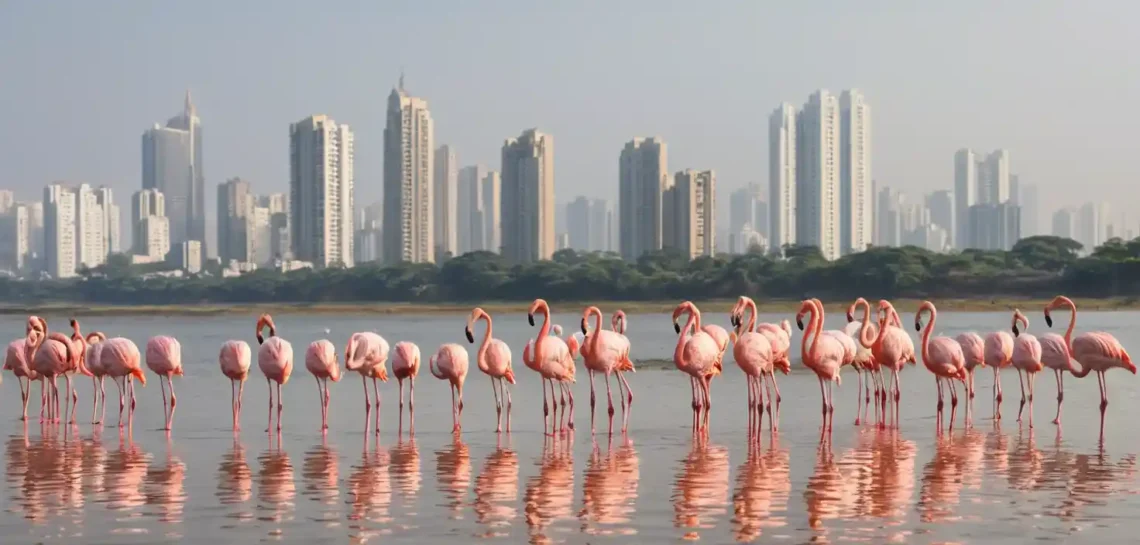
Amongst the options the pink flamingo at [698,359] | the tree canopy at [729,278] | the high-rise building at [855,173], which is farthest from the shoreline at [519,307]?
the high-rise building at [855,173]

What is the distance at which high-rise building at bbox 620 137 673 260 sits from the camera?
16800cm

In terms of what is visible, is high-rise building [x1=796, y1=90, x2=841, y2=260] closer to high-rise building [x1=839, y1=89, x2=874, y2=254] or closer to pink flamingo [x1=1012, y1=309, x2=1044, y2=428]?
high-rise building [x1=839, y1=89, x2=874, y2=254]

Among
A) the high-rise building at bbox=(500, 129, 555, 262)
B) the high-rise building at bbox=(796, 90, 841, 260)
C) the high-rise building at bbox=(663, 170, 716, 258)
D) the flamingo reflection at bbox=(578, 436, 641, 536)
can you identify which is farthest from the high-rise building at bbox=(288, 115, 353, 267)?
the flamingo reflection at bbox=(578, 436, 641, 536)

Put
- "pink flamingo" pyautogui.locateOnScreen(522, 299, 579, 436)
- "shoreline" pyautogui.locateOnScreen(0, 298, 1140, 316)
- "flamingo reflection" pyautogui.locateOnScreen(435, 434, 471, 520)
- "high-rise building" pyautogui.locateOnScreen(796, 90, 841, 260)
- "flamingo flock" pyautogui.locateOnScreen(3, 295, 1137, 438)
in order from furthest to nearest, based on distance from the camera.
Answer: "high-rise building" pyautogui.locateOnScreen(796, 90, 841, 260), "shoreline" pyautogui.locateOnScreen(0, 298, 1140, 316), "pink flamingo" pyautogui.locateOnScreen(522, 299, 579, 436), "flamingo flock" pyautogui.locateOnScreen(3, 295, 1137, 438), "flamingo reflection" pyautogui.locateOnScreen(435, 434, 471, 520)

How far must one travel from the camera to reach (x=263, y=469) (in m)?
15.1

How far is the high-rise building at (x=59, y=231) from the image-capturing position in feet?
586

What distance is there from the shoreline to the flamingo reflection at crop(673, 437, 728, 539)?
64678 millimetres

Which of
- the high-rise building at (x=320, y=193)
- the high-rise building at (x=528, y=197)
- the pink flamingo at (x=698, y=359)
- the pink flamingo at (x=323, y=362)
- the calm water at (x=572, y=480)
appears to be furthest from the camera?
the high-rise building at (x=320, y=193)

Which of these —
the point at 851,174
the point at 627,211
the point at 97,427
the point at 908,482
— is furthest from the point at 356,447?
the point at 851,174

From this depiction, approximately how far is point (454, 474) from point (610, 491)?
6.04ft

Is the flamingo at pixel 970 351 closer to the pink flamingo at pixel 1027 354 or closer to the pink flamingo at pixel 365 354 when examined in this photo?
the pink flamingo at pixel 1027 354

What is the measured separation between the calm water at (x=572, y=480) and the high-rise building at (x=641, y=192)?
145640mm

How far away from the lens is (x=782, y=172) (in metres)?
186

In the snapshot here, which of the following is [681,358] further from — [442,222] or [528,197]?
[442,222]
